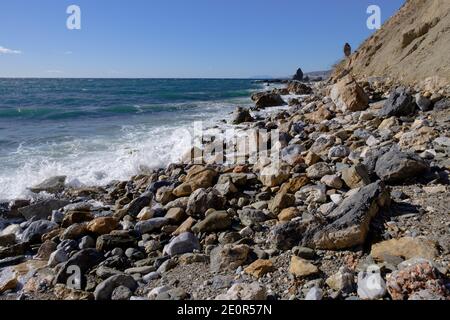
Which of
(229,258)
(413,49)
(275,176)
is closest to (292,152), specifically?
(275,176)

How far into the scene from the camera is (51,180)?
285 inches

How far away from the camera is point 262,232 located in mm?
3826

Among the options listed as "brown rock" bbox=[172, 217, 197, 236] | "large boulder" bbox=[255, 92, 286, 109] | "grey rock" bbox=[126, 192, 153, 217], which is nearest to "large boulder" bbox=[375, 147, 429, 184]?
"brown rock" bbox=[172, 217, 197, 236]

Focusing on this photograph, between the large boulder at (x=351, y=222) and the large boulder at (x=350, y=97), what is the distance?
22.5 ft

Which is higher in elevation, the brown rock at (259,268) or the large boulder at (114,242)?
the brown rock at (259,268)

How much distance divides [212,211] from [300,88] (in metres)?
27.7

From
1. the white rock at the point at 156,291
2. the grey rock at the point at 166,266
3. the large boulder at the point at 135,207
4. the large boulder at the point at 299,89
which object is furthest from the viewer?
the large boulder at the point at 299,89

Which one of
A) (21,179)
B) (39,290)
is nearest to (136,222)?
(39,290)

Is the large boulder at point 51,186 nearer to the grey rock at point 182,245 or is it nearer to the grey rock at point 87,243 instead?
the grey rock at point 87,243

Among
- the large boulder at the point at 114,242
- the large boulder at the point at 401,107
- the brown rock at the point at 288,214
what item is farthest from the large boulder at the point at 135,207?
the large boulder at the point at 401,107

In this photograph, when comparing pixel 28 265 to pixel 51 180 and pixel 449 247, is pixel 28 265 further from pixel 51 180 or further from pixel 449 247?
pixel 449 247

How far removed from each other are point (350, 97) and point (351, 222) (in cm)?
770

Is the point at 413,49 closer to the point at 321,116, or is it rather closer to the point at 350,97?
the point at 350,97

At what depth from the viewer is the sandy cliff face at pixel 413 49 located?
1056 cm
